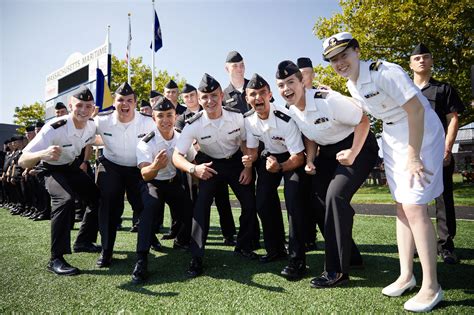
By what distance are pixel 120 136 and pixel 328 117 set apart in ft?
9.02

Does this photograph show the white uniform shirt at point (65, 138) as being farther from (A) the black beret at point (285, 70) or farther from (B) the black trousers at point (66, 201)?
(A) the black beret at point (285, 70)

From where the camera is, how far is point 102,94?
1410cm

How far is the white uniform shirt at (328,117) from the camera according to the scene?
129 inches

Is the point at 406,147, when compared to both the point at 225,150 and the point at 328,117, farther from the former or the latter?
the point at 225,150

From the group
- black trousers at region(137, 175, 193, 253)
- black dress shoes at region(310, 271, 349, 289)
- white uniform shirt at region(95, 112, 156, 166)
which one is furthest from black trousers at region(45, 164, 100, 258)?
black dress shoes at region(310, 271, 349, 289)

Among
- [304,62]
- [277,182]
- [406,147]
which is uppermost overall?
[304,62]

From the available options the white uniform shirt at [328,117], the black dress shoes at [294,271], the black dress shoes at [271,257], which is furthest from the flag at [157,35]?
the black dress shoes at [294,271]

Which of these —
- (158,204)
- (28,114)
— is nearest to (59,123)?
(158,204)

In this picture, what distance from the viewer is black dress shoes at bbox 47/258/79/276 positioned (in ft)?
11.7

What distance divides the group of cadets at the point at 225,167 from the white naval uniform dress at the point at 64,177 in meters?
0.01

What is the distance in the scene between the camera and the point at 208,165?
384cm

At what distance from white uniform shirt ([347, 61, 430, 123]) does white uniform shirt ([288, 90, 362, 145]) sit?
0.85 ft

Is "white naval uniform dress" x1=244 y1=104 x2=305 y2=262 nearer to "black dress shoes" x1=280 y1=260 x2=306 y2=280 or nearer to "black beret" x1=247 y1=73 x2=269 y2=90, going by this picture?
"black dress shoes" x1=280 y1=260 x2=306 y2=280

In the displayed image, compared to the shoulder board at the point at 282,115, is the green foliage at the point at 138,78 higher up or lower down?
higher up
